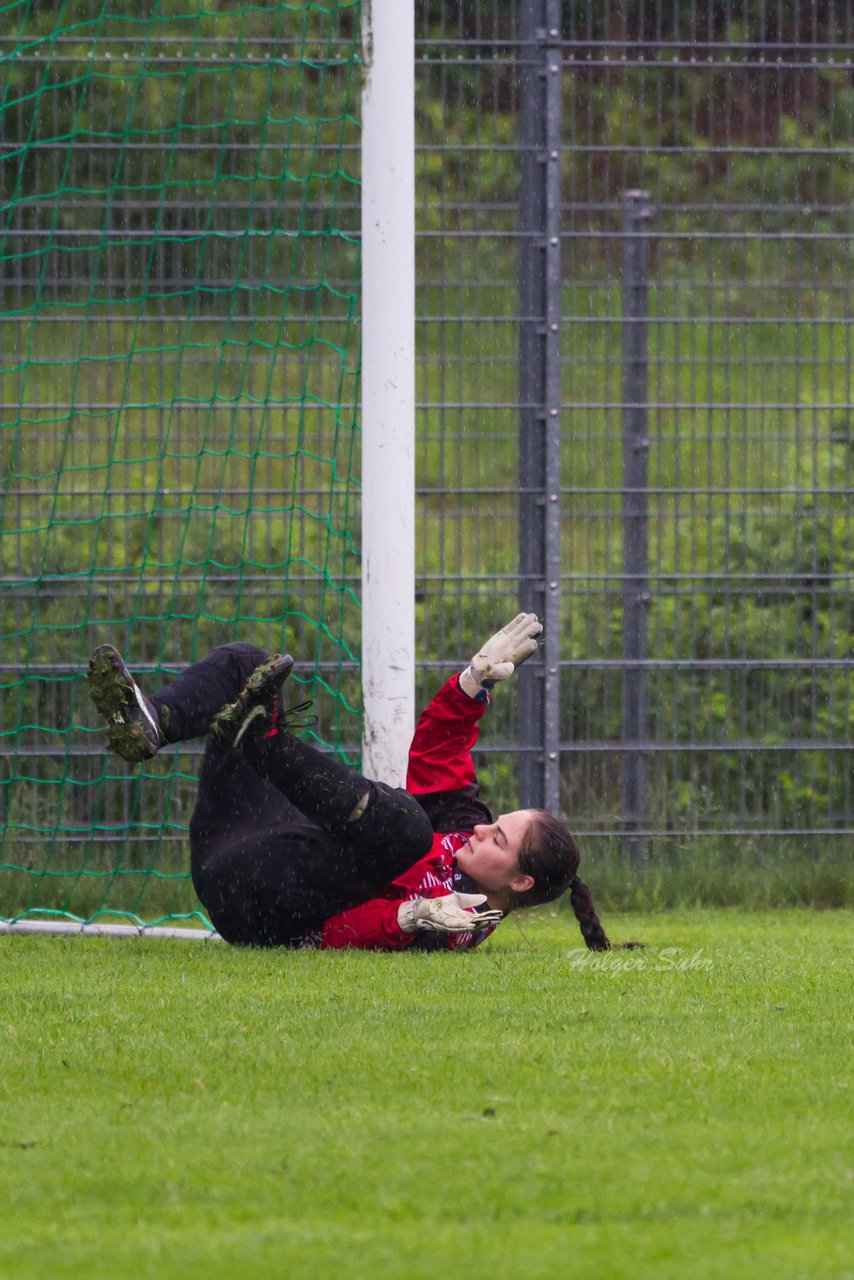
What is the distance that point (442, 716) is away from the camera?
5.50 metres

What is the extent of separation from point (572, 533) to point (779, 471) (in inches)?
32.8

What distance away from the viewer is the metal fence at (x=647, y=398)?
7.29 meters

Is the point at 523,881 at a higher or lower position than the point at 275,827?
lower

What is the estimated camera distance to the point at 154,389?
723 centimetres

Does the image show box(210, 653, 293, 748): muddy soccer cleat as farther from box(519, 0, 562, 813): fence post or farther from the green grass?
box(519, 0, 562, 813): fence post

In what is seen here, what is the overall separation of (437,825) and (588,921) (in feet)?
1.66

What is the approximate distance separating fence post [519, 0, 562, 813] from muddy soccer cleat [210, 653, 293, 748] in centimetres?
244

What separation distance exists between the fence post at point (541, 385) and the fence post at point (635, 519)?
0.29 m

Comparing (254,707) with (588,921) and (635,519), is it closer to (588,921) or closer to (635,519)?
(588,921)

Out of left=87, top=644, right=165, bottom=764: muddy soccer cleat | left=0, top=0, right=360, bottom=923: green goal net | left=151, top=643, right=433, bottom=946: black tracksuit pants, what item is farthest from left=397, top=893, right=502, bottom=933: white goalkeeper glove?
left=0, top=0, right=360, bottom=923: green goal net

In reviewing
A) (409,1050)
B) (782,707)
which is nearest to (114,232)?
(782,707)

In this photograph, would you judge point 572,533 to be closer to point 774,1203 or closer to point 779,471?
point 779,471

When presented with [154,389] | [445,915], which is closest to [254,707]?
[445,915]

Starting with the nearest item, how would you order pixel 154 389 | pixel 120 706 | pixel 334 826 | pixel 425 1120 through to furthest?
pixel 425 1120
pixel 120 706
pixel 334 826
pixel 154 389
